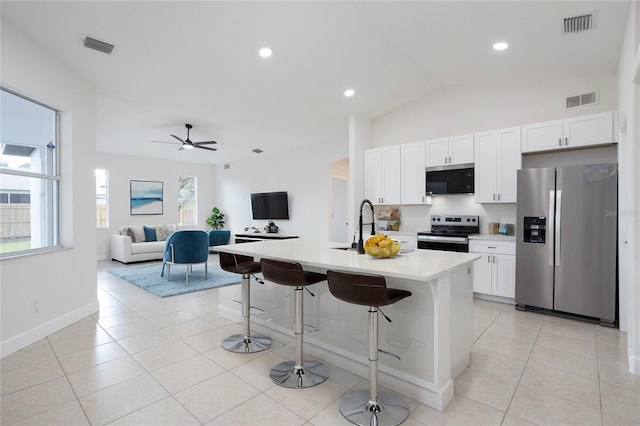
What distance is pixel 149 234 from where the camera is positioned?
805cm

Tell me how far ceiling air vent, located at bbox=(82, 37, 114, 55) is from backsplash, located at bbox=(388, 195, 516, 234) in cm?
467

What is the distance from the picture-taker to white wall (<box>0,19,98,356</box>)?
9.26 feet

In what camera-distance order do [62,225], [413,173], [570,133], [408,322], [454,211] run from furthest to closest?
[413,173]
[454,211]
[570,133]
[62,225]
[408,322]

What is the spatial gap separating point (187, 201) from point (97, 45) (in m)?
6.85

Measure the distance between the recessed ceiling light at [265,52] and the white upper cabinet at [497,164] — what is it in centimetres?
307

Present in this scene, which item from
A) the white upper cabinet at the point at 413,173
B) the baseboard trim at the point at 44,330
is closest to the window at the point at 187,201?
the baseboard trim at the point at 44,330

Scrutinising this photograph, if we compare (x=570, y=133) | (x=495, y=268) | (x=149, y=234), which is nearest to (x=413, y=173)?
(x=495, y=268)

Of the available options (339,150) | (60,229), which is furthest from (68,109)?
(339,150)

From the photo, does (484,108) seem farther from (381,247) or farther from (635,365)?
(381,247)

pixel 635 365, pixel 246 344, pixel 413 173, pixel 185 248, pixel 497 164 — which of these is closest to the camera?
pixel 635 365

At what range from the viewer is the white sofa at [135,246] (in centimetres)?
732

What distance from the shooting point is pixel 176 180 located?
938cm

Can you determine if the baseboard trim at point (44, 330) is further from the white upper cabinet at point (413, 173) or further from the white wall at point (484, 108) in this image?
the white wall at point (484, 108)

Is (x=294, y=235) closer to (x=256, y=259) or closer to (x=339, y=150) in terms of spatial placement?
(x=339, y=150)
